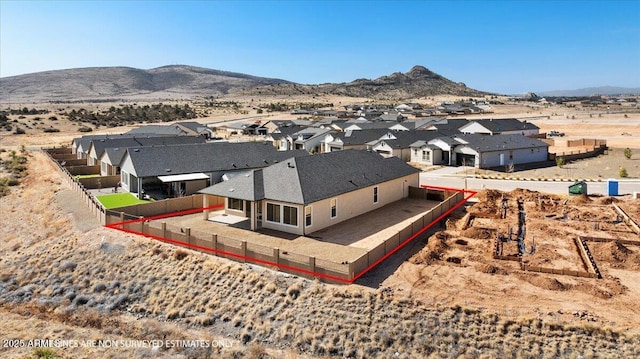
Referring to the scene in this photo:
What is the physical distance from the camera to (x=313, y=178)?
28.8 meters

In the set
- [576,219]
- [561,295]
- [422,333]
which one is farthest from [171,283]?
[576,219]

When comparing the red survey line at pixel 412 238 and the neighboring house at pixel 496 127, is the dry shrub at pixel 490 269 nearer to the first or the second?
the red survey line at pixel 412 238

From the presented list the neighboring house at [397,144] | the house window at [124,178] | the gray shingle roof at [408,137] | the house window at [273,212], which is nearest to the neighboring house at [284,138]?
the neighboring house at [397,144]

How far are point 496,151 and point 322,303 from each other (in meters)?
41.8

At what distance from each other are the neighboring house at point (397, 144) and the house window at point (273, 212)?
34029 millimetres

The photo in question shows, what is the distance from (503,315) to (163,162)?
2904 cm

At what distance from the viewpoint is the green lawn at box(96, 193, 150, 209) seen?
34.1m

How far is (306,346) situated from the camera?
17047 millimetres

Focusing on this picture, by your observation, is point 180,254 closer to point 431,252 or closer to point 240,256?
point 240,256

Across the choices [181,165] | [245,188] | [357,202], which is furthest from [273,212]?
[181,165]

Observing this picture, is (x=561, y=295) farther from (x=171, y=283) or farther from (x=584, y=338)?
(x=171, y=283)

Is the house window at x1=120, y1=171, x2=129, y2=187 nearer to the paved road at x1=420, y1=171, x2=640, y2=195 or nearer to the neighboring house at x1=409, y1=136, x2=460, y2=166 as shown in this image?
the paved road at x1=420, y1=171, x2=640, y2=195

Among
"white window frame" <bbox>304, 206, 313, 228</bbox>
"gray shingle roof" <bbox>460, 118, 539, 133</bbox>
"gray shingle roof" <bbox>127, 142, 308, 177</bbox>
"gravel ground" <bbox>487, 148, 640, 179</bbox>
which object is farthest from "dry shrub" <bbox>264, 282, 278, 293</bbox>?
"gray shingle roof" <bbox>460, 118, 539, 133</bbox>

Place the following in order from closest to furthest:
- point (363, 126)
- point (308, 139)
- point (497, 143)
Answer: point (497, 143), point (308, 139), point (363, 126)
